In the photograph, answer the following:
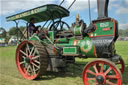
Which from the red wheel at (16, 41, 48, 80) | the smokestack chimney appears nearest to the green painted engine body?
the smokestack chimney

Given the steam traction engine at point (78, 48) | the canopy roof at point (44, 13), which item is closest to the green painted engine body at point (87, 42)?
the steam traction engine at point (78, 48)

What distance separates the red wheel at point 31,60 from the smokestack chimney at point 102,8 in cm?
216

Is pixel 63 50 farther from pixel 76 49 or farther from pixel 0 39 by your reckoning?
pixel 0 39

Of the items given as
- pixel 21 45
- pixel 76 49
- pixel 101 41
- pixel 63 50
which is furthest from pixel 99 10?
pixel 21 45

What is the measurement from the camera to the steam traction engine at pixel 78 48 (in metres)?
3.74

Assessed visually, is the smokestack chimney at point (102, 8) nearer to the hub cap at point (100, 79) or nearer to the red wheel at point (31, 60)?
the hub cap at point (100, 79)

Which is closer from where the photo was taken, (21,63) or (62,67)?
(62,67)

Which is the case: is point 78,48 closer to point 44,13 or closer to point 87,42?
point 87,42

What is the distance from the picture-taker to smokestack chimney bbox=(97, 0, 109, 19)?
4.11 metres

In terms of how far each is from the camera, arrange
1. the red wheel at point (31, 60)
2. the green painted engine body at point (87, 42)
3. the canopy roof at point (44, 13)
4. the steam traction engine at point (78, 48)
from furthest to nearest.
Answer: the canopy roof at point (44, 13)
the red wheel at point (31, 60)
the green painted engine body at point (87, 42)
the steam traction engine at point (78, 48)

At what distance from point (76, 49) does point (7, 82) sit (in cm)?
235

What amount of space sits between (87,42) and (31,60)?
207cm

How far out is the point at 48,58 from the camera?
16.5 ft

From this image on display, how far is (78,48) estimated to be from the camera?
4504 millimetres
